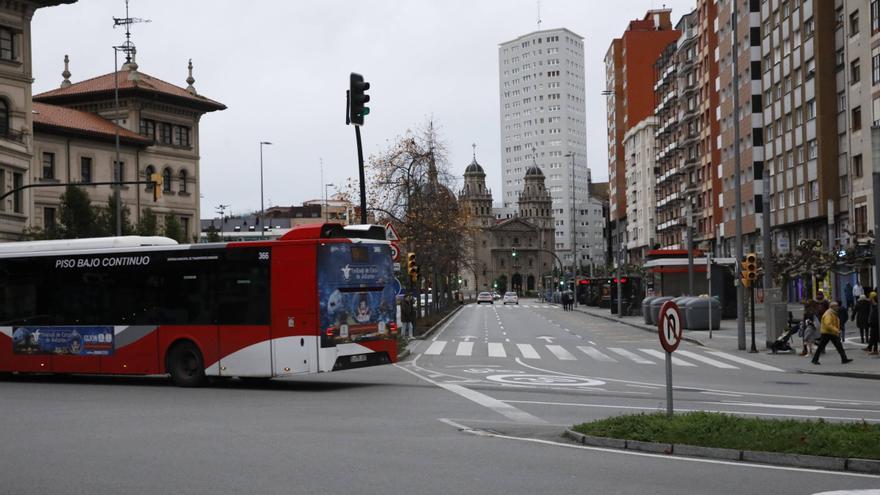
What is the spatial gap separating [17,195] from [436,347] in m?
28.1

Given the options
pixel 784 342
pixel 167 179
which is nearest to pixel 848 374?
pixel 784 342

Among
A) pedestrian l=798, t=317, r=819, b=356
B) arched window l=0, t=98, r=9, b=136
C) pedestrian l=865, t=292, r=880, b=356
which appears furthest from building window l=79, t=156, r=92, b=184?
pedestrian l=865, t=292, r=880, b=356

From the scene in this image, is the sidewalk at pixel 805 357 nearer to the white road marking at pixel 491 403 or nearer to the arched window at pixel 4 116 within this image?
the white road marking at pixel 491 403

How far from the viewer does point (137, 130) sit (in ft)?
256

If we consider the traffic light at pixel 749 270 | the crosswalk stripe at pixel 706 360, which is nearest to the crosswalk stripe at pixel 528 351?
the crosswalk stripe at pixel 706 360

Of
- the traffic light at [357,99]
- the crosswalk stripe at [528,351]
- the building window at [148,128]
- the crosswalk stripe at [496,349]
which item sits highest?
the building window at [148,128]

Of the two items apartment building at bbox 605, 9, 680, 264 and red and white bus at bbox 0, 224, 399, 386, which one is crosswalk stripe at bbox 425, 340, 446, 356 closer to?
red and white bus at bbox 0, 224, 399, 386

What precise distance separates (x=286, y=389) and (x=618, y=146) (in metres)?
123

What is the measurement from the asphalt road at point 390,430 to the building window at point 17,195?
106 ft

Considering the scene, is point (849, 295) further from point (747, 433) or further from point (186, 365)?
point (747, 433)

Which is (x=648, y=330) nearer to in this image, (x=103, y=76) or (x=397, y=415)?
(x=397, y=415)

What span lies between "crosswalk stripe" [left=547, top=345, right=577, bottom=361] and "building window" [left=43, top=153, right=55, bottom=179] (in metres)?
42.1

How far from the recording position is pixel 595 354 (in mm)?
33500

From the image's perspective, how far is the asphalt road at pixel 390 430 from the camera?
976 centimetres
